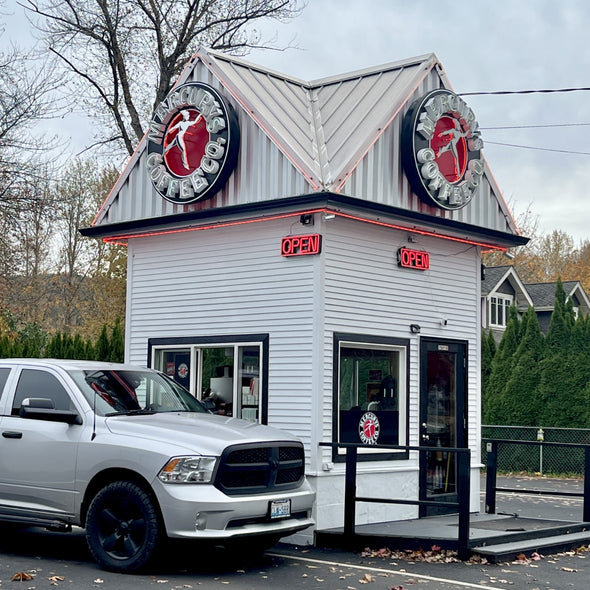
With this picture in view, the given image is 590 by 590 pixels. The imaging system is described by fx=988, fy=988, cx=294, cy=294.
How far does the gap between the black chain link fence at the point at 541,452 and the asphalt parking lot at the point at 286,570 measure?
11.3 metres

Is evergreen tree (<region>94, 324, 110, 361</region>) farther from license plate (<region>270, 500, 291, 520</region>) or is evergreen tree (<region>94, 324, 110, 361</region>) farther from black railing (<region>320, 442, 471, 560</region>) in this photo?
license plate (<region>270, 500, 291, 520</region>)

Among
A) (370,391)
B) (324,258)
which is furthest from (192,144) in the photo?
(370,391)

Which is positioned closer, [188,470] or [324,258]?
[188,470]

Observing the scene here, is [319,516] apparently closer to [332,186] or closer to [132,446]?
[132,446]

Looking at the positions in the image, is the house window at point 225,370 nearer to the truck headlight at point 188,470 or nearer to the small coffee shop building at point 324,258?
the small coffee shop building at point 324,258

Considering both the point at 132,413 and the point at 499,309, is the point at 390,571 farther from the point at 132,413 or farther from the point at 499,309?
the point at 499,309

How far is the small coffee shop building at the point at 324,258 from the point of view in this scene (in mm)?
12281

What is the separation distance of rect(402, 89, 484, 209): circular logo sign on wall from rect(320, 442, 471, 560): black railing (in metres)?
3.63

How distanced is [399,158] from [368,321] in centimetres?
219

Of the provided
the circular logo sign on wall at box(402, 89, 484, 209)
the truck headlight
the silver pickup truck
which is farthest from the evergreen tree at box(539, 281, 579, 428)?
the truck headlight

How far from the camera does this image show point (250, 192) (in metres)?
12.7

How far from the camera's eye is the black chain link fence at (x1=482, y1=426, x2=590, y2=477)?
22797 millimetres

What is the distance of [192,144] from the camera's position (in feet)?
43.7

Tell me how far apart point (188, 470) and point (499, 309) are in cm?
3851
